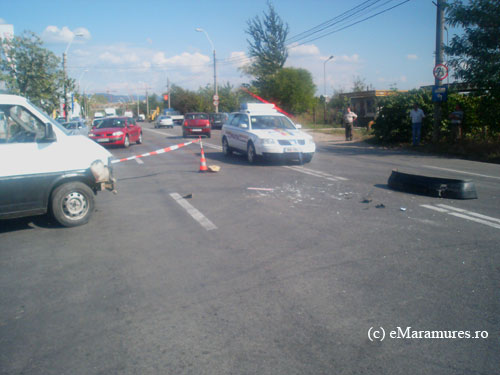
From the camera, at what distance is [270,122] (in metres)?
14.9

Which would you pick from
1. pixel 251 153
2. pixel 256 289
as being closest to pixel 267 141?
pixel 251 153

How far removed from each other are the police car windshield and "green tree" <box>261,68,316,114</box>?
3145cm

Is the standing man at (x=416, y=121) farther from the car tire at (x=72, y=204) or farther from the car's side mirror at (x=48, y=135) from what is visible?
the car's side mirror at (x=48, y=135)

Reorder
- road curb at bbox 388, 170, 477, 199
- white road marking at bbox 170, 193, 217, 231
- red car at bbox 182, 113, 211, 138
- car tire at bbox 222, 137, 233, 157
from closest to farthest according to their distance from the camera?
white road marking at bbox 170, 193, 217, 231 → road curb at bbox 388, 170, 477, 199 → car tire at bbox 222, 137, 233, 157 → red car at bbox 182, 113, 211, 138

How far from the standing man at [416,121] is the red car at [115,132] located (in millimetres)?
13274

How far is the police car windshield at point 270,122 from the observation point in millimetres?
14719

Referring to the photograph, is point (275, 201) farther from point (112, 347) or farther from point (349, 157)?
point (349, 157)

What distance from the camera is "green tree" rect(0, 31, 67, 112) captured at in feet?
75.3

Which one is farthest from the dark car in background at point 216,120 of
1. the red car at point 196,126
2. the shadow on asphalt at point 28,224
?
the shadow on asphalt at point 28,224

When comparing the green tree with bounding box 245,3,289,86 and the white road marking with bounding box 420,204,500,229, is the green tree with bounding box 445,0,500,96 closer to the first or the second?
the white road marking with bounding box 420,204,500,229

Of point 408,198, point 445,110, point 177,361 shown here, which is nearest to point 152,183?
point 408,198

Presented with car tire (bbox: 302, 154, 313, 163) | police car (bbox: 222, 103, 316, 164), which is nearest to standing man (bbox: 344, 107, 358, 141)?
police car (bbox: 222, 103, 316, 164)

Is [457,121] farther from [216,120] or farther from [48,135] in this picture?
[216,120]

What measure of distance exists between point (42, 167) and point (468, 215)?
6596 millimetres
